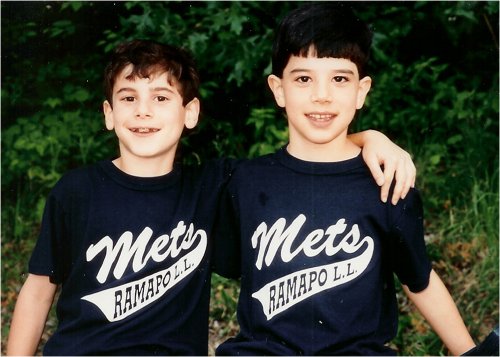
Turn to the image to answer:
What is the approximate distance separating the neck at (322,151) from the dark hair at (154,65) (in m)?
0.41

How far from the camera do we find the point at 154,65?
2.57m

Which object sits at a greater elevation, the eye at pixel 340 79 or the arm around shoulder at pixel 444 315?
the eye at pixel 340 79

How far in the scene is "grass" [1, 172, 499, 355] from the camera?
11.9ft

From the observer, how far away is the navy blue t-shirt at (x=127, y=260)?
2477mm

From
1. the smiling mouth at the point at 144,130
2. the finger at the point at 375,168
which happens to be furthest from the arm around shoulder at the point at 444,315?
the smiling mouth at the point at 144,130

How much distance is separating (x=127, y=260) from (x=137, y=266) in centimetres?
4

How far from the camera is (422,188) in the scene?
438cm

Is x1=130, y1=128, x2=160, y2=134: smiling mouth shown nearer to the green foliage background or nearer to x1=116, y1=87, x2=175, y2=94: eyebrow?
x1=116, y1=87, x2=175, y2=94: eyebrow

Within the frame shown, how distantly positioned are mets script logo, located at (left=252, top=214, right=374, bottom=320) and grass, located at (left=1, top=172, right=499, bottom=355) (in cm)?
122

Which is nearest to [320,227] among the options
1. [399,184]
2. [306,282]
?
[306,282]

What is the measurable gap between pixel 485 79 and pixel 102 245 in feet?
9.80

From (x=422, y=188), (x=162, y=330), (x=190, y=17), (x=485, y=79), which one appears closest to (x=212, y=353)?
(x=162, y=330)

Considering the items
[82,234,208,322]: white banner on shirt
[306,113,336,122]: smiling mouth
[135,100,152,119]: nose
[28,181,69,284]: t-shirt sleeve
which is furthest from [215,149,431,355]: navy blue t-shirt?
[28,181,69,284]: t-shirt sleeve

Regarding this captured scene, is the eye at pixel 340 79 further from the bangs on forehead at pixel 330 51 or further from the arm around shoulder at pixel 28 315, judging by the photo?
the arm around shoulder at pixel 28 315
